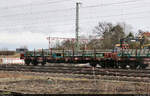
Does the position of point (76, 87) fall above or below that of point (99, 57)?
below

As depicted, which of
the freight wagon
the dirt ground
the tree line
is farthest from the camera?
the tree line

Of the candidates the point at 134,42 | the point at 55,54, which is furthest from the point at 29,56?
the point at 134,42

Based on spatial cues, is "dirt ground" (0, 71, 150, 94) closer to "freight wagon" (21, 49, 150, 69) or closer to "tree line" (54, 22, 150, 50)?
"freight wagon" (21, 49, 150, 69)

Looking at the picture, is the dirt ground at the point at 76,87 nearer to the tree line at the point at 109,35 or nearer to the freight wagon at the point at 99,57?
the freight wagon at the point at 99,57

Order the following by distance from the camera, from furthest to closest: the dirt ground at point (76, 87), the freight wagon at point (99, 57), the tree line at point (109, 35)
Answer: the tree line at point (109, 35)
the freight wagon at point (99, 57)
the dirt ground at point (76, 87)

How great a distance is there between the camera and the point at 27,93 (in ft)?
29.7

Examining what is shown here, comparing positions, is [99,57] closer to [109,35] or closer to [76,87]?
[76,87]

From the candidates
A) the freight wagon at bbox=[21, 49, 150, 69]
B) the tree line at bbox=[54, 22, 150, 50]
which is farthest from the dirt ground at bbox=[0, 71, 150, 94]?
the tree line at bbox=[54, 22, 150, 50]

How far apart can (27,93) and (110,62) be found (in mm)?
18064

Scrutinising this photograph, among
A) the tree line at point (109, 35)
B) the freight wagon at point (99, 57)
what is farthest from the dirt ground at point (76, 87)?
the tree line at point (109, 35)

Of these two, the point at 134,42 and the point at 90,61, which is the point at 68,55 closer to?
the point at 90,61

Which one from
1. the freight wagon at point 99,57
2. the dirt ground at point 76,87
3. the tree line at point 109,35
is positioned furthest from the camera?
the tree line at point 109,35

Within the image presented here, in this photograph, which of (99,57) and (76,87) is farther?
(99,57)

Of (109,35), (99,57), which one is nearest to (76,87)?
(99,57)
